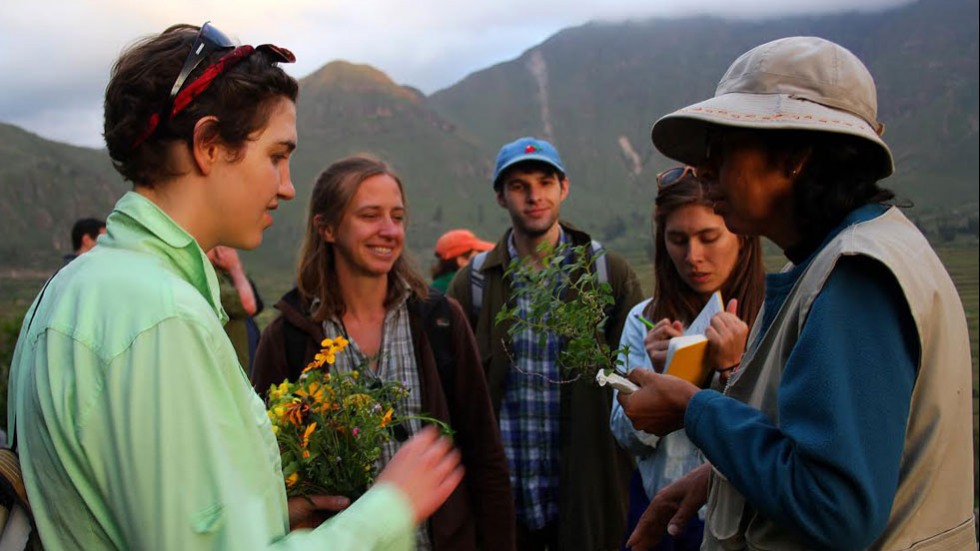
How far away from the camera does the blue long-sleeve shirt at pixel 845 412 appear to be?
1.54 meters

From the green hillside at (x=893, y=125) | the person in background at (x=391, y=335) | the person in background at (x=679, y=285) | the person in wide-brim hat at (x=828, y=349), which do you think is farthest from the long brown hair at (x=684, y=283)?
the green hillside at (x=893, y=125)

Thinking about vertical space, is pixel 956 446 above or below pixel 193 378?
below

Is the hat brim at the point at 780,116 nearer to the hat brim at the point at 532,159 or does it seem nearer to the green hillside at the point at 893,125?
the hat brim at the point at 532,159

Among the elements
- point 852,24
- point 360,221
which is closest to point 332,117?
point 852,24

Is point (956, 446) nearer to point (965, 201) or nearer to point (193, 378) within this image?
point (193, 378)

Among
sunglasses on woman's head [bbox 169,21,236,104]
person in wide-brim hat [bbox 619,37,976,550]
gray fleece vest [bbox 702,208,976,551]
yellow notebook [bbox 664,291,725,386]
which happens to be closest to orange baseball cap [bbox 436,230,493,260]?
yellow notebook [bbox 664,291,725,386]

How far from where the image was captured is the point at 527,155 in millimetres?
5156

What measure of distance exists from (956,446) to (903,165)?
144456 millimetres

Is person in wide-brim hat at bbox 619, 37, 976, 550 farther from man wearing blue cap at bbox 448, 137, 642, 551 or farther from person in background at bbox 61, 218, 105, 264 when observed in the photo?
person in background at bbox 61, 218, 105, 264

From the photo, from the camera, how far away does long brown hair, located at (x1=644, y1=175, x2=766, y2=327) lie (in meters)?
3.45

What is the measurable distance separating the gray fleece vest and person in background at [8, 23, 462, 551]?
3.11ft

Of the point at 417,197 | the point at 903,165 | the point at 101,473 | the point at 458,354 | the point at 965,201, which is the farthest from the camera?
the point at 417,197

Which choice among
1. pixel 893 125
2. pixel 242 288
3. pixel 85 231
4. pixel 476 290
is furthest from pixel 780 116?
pixel 893 125

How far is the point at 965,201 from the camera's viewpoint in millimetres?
98938
